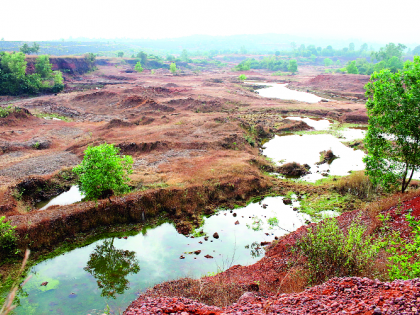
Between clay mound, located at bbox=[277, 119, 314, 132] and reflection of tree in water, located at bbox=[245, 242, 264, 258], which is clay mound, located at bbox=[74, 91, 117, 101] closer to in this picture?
clay mound, located at bbox=[277, 119, 314, 132]

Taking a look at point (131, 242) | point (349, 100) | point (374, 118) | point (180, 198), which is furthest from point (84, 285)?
point (349, 100)

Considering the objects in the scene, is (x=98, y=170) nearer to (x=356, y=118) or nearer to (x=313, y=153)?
(x=313, y=153)

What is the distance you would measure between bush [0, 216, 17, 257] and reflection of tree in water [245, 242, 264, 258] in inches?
597

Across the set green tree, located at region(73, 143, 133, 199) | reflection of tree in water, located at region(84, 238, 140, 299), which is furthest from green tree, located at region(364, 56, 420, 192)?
green tree, located at region(73, 143, 133, 199)

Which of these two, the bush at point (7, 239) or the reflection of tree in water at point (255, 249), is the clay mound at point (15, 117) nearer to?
the bush at point (7, 239)

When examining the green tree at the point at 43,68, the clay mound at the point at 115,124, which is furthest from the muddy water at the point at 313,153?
the green tree at the point at 43,68

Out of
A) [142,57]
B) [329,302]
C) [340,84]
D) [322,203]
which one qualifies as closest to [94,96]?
[322,203]

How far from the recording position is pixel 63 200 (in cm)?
2427

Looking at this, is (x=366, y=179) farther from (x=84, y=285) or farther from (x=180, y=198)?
(x=84, y=285)

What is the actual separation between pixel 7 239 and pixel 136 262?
8.11 meters

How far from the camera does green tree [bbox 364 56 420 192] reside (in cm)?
1602

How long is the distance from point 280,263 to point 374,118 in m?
11.3

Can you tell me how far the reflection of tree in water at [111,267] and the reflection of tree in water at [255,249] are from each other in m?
7.50

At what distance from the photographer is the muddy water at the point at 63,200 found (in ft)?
77.1
